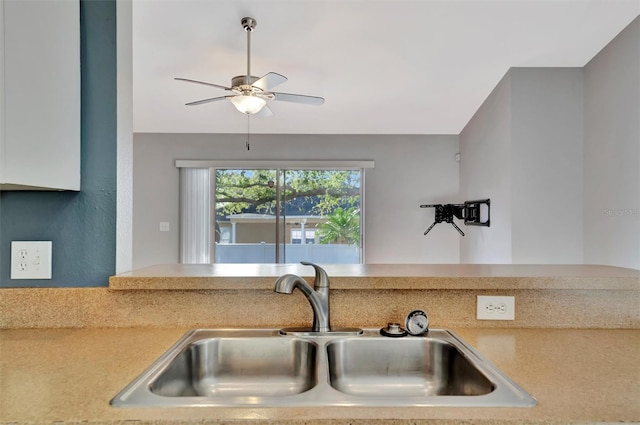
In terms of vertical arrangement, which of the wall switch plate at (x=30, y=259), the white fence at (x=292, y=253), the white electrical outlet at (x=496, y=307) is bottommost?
the white fence at (x=292, y=253)

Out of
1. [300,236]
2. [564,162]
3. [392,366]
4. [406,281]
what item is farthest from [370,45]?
[300,236]

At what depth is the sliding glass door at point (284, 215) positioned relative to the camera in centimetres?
511

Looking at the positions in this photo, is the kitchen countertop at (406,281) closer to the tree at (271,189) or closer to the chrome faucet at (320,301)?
the chrome faucet at (320,301)

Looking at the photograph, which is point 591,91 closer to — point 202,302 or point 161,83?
point 202,302

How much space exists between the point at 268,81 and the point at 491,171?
8.17ft

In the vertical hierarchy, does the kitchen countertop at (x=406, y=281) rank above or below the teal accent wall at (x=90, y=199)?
below

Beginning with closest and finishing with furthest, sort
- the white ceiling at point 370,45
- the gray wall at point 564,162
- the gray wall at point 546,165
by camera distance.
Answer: the white ceiling at point 370,45 → the gray wall at point 564,162 → the gray wall at point 546,165

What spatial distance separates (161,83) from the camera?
3.50 meters

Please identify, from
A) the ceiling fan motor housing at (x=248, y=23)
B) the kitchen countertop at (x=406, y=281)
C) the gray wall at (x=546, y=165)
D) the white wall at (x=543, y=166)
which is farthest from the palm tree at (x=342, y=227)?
the kitchen countertop at (x=406, y=281)

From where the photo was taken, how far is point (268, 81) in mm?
2479

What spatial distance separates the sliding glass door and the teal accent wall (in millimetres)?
3993

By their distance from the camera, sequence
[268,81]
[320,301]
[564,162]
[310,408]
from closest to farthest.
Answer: [310,408] → [320,301] → [268,81] → [564,162]

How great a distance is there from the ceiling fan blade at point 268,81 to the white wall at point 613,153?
95.2 inches

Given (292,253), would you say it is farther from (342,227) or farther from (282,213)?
(342,227)
